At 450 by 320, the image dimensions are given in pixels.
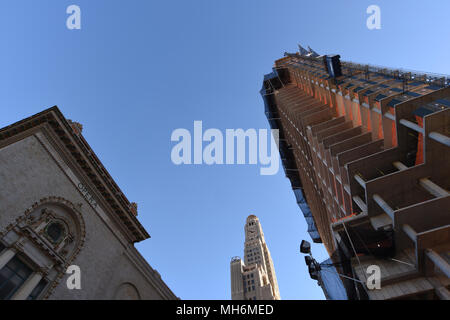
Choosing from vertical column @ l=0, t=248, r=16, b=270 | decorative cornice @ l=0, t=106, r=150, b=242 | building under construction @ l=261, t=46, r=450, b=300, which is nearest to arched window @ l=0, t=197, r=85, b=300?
vertical column @ l=0, t=248, r=16, b=270

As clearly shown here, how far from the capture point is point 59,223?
20.3 meters

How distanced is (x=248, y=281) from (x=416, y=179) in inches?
3382

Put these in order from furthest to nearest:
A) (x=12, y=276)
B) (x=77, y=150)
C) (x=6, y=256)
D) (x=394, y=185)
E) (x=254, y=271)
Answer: (x=254, y=271) < (x=77, y=150) < (x=12, y=276) < (x=6, y=256) < (x=394, y=185)

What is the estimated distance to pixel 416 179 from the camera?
525 inches

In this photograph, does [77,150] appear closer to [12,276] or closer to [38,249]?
[38,249]

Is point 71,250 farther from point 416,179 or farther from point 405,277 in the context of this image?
point 416,179

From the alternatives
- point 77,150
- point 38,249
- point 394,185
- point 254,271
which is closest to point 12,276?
point 38,249

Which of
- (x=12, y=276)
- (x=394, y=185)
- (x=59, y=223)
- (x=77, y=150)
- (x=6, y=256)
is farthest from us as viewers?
(x=77, y=150)

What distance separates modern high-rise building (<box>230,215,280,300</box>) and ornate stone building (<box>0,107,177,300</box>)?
57.7 metres

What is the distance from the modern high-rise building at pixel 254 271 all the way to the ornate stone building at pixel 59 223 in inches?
2272

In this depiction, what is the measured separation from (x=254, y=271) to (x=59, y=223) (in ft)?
269

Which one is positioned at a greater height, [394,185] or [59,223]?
[394,185]

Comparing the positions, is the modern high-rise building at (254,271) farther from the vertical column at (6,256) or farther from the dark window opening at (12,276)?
the vertical column at (6,256)
